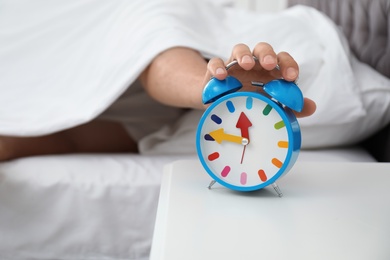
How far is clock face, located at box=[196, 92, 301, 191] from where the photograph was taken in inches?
26.0

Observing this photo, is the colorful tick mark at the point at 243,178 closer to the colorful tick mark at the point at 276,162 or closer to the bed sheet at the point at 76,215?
the colorful tick mark at the point at 276,162

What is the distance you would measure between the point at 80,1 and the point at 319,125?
0.64 metres

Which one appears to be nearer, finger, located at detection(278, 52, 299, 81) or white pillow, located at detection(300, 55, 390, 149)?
finger, located at detection(278, 52, 299, 81)

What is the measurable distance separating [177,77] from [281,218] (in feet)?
1.51

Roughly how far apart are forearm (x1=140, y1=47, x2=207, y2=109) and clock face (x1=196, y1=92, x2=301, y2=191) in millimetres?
216

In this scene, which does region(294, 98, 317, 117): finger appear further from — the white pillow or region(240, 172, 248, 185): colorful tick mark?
the white pillow

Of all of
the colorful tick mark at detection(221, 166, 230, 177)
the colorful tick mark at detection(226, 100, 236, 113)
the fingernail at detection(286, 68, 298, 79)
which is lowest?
the colorful tick mark at detection(221, 166, 230, 177)

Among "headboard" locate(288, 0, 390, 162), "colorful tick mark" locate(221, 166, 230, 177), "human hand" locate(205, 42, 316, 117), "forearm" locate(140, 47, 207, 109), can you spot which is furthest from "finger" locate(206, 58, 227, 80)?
"headboard" locate(288, 0, 390, 162)

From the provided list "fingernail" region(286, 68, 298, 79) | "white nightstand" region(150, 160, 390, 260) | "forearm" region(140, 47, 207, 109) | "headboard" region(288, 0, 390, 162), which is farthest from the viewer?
"headboard" region(288, 0, 390, 162)

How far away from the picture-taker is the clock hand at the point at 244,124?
678mm

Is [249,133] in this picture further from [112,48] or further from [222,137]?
[112,48]

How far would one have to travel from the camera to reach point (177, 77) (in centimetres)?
100

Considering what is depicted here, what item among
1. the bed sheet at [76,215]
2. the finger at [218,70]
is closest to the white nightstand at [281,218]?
the finger at [218,70]

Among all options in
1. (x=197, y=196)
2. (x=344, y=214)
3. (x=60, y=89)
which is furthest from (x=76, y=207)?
(x=344, y=214)
